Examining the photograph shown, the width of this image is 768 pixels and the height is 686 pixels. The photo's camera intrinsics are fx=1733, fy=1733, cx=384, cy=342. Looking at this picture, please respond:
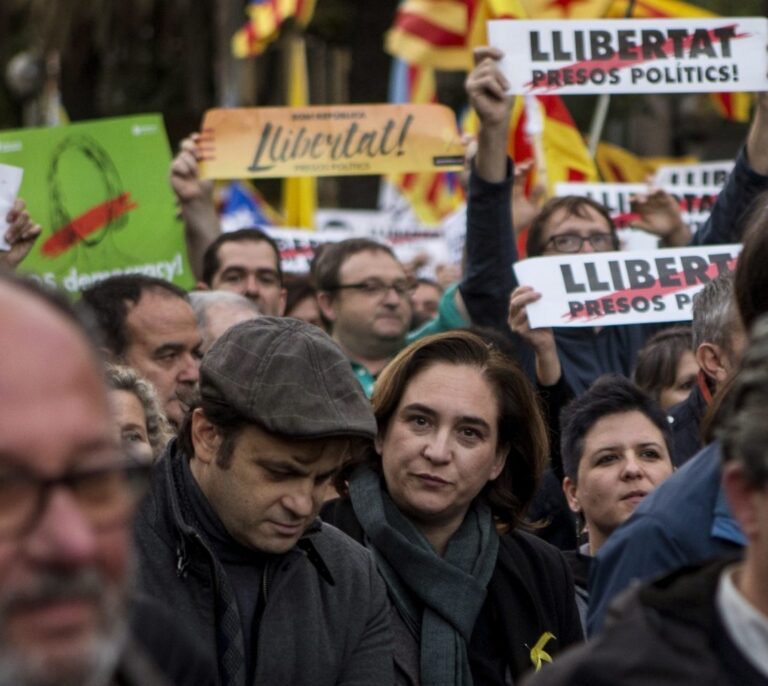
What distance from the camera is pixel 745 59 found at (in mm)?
6348

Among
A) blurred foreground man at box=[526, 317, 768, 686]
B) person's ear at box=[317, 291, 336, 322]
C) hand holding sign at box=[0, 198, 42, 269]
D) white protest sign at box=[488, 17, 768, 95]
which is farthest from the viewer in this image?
person's ear at box=[317, 291, 336, 322]

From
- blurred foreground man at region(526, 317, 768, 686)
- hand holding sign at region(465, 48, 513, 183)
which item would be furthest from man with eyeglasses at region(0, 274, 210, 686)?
hand holding sign at region(465, 48, 513, 183)

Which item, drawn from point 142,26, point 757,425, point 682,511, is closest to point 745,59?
point 682,511

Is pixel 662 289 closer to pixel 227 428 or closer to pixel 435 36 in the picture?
pixel 227 428

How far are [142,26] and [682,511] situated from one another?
66.9 ft

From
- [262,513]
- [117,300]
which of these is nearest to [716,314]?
[262,513]

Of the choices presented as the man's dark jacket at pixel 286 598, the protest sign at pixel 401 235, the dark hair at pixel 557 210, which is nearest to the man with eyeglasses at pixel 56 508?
the man's dark jacket at pixel 286 598

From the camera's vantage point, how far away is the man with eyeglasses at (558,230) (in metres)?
5.58

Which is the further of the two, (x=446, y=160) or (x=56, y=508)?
(x=446, y=160)

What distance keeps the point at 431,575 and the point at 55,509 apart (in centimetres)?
272

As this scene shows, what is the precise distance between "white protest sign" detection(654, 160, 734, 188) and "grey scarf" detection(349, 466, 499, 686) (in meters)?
4.47

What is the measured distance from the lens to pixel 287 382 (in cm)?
352

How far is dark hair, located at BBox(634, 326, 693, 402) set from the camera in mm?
5562

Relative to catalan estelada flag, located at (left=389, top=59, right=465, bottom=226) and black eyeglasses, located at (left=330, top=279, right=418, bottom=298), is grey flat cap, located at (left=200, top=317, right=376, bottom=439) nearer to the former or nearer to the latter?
black eyeglasses, located at (left=330, top=279, right=418, bottom=298)
